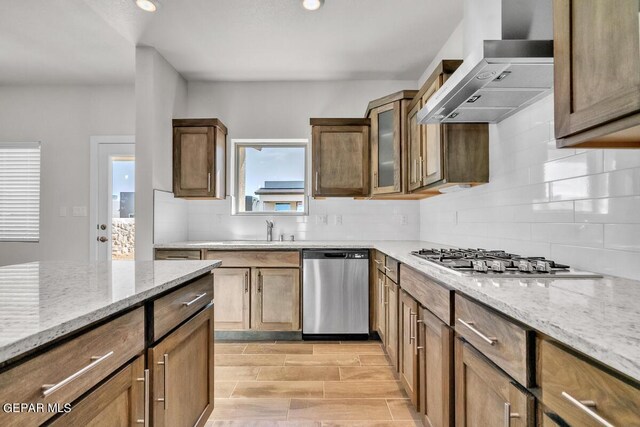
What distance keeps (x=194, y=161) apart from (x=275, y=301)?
161cm

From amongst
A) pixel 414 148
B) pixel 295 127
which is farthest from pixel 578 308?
pixel 295 127

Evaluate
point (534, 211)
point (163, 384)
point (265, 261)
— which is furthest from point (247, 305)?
point (534, 211)

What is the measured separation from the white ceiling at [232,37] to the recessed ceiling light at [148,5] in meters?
0.07

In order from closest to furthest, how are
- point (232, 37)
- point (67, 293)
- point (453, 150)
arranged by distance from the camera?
point (67, 293), point (453, 150), point (232, 37)

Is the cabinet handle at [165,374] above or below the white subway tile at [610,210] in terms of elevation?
below

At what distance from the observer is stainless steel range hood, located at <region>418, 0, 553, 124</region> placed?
1.39 meters

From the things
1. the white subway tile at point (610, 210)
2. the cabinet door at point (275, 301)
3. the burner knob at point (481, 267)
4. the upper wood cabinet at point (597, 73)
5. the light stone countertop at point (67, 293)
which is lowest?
the cabinet door at point (275, 301)

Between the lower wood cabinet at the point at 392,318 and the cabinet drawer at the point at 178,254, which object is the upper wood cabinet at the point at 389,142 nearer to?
the lower wood cabinet at the point at 392,318

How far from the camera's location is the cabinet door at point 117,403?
85 centimetres

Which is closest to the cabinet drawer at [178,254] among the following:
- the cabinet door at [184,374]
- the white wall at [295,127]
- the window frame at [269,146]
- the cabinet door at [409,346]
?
the white wall at [295,127]

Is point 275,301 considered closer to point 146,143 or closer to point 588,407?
point 146,143

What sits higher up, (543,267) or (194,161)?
(194,161)

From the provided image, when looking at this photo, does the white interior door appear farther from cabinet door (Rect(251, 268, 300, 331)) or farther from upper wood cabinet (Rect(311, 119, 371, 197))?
upper wood cabinet (Rect(311, 119, 371, 197))

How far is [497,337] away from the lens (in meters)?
1.03
